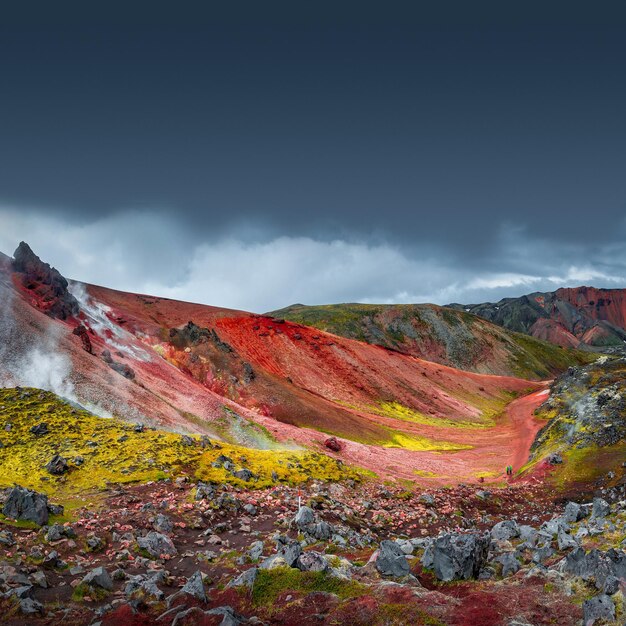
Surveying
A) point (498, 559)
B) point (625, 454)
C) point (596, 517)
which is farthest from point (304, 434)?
point (498, 559)

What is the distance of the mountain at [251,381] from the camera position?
48750 mm

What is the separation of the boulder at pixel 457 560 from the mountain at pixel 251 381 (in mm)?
30722

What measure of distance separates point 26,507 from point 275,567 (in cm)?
1191

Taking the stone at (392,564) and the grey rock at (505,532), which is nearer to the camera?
the stone at (392,564)

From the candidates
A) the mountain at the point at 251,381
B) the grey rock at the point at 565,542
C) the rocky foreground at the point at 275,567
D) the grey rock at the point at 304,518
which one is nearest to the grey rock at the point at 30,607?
the rocky foreground at the point at 275,567

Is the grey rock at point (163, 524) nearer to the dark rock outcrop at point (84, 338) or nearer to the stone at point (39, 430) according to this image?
the stone at point (39, 430)

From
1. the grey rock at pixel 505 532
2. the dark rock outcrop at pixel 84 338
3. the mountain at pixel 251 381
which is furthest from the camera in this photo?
the dark rock outcrop at pixel 84 338

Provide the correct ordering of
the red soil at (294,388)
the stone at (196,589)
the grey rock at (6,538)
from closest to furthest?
1. the stone at (196,589)
2. the grey rock at (6,538)
3. the red soil at (294,388)

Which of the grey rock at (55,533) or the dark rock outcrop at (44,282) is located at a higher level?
the dark rock outcrop at (44,282)

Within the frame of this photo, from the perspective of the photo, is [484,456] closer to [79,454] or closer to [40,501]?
[79,454]

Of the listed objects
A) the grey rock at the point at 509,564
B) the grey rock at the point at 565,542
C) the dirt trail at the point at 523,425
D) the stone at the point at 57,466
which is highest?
the stone at the point at 57,466

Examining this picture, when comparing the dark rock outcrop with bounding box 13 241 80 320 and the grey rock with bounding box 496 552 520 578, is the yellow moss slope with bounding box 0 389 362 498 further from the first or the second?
the dark rock outcrop with bounding box 13 241 80 320

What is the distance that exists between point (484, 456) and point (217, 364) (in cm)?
4317

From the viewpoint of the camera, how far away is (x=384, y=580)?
15.0 m
